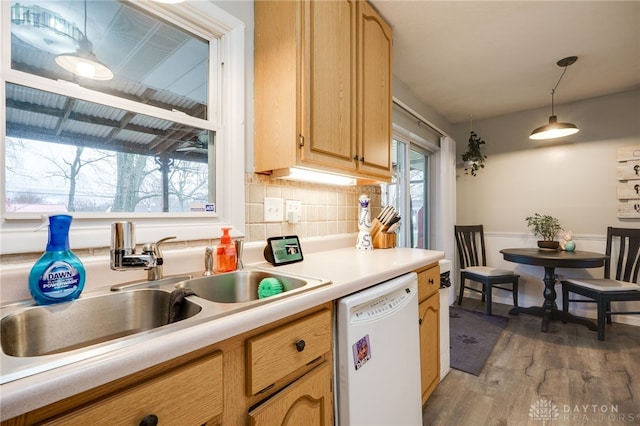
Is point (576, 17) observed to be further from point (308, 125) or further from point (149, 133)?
point (149, 133)

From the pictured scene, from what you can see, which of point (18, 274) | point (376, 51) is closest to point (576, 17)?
point (376, 51)

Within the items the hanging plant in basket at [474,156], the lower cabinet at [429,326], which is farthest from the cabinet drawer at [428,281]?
the hanging plant in basket at [474,156]

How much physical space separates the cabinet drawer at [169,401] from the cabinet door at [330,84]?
3.00 ft

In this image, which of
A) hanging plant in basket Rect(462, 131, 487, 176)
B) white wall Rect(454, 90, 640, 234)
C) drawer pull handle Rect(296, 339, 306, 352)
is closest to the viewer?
drawer pull handle Rect(296, 339, 306, 352)

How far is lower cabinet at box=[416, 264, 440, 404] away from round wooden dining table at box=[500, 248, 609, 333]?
67.4 inches

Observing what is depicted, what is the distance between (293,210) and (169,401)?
45.0 inches

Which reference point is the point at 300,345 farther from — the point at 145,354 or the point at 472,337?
the point at 472,337

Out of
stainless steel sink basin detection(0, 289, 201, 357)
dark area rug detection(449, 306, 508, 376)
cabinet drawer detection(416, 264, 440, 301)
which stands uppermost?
stainless steel sink basin detection(0, 289, 201, 357)

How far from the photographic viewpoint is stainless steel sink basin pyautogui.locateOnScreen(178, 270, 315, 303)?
1033 millimetres

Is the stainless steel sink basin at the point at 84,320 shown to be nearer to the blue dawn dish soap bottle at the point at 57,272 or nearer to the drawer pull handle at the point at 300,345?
the blue dawn dish soap bottle at the point at 57,272

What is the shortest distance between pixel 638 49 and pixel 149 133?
3468 millimetres

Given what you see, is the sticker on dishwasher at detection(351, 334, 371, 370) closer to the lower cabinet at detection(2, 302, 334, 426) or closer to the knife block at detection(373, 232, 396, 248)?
the lower cabinet at detection(2, 302, 334, 426)

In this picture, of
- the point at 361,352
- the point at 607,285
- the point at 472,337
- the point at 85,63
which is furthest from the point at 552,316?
the point at 85,63

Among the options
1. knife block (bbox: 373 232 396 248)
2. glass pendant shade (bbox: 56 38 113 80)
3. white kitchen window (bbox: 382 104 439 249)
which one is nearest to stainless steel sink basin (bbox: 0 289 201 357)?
glass pendant shade (bbox: 56 38 113 80)
